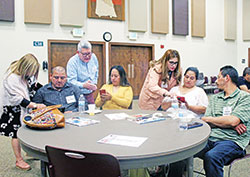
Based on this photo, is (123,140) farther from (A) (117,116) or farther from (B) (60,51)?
(B) (60,51)

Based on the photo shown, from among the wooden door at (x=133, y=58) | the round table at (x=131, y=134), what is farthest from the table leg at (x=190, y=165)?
the wooden door at (x=133, y=58)

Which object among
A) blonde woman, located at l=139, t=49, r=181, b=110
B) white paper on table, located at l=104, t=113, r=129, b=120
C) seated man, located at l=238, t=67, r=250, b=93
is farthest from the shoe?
seated man, located at l=238, t=67, r=250, b=93

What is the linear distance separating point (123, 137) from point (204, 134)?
0.57m

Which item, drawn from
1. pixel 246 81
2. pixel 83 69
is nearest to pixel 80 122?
pixel 83 69

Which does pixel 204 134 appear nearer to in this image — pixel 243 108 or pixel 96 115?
pixel 243 108

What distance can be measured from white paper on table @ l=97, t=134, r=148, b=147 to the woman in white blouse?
4.15ft

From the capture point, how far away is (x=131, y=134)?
5.77ft

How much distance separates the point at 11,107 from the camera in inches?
113

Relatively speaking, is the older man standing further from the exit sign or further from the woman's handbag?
the exit sign

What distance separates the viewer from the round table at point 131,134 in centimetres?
134

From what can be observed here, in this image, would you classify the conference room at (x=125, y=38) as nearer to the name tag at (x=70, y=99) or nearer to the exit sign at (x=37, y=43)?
the exit sign at (x=37, y=43)

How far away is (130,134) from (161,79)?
1.56 m

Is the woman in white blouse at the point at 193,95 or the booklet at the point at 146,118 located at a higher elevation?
the woman in white blouse at the point at 193,95

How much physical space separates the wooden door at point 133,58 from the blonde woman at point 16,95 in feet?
16.1
